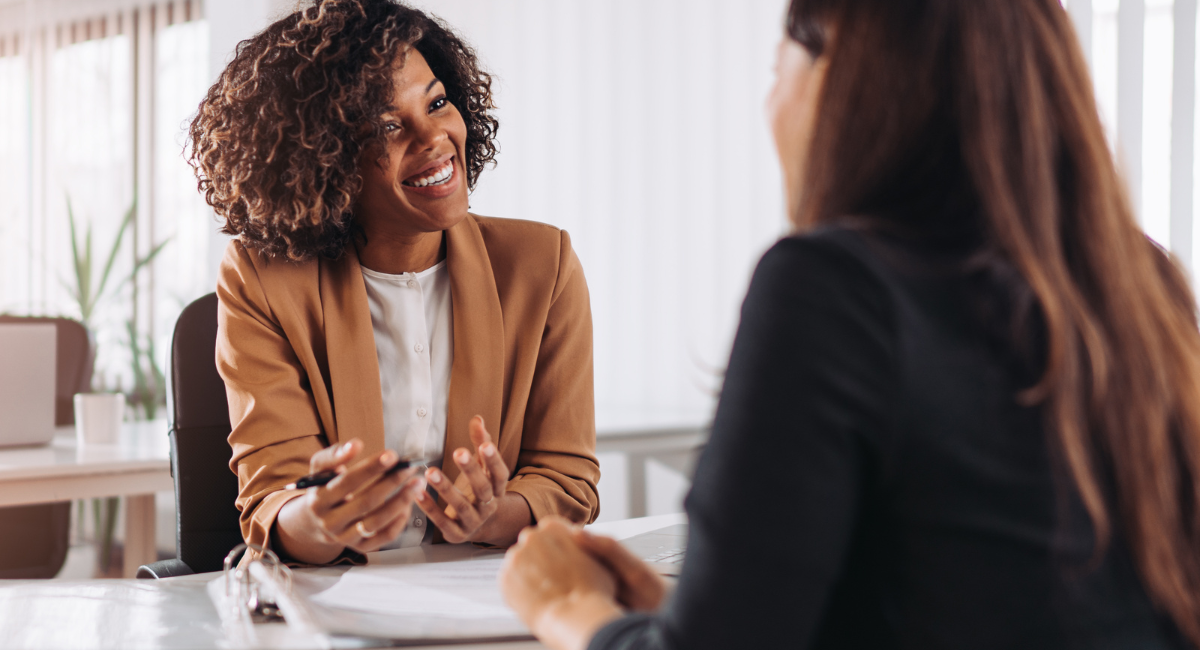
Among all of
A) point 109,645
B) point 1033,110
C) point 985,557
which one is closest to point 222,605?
point 109,645

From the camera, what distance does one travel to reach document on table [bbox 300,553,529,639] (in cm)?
79

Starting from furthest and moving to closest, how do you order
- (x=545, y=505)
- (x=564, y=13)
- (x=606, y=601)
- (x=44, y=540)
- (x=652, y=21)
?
(x=564, y=13), (x=652, y=21), (x=44, y=540), (x=545, y=505), (x=606, y=601)

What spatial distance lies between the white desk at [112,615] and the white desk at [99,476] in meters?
0.95

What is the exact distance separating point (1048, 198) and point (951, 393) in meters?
0.15

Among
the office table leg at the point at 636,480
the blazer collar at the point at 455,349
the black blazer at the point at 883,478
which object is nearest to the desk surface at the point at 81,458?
the blazer collar at the point at 455,349

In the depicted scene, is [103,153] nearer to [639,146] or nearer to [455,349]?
[639,146]

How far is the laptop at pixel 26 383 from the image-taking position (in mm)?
2289

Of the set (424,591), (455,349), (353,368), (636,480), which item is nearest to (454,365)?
(455,349)

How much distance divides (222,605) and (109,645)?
0.36 ft

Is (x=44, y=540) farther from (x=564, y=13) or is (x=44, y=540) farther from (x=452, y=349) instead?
(x=564, y=13)

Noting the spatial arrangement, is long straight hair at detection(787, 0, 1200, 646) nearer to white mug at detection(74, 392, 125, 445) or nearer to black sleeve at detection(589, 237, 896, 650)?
black sleeve at detection(589, 237, 896, 650)

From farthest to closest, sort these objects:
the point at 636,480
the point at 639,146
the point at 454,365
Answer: the point at 639,146
the point at 636,480
the point at 454,365

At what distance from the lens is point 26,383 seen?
2336 mm

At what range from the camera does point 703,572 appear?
533 mm
